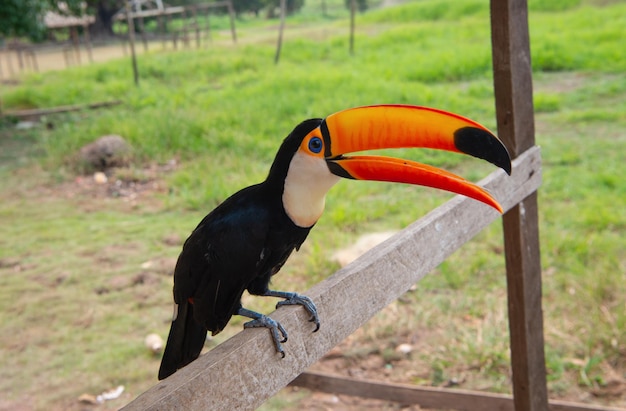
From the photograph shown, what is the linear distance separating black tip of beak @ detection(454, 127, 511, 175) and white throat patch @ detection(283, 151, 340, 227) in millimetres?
266

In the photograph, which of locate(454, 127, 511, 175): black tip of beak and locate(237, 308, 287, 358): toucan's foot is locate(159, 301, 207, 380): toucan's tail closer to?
locate(237, 308, 287, 358): toucan's foot

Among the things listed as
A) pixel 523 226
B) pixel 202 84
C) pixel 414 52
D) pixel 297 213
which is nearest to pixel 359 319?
pixel 297 213

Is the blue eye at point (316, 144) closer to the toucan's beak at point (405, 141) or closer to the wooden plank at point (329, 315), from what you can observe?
the toucan's beak at point (405, 141)

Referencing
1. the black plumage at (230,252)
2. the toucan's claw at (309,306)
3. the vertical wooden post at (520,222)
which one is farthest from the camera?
the vertical wooden post at (520,222)

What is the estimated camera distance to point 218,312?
5.29 ft

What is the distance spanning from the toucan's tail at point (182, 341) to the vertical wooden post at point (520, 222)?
1.10 meters

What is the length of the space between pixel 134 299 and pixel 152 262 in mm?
470

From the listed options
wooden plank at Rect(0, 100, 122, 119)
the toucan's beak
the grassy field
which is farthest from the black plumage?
wooden plank at Rect(0, 100, 122, 119)

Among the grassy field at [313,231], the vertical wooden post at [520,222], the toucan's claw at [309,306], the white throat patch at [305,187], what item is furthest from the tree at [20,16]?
the toucan's claw at [309,306]

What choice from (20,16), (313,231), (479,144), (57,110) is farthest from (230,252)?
(20,16)

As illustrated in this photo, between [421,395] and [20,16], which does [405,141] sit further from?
[20,16]

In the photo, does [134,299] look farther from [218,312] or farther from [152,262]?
[218,312]

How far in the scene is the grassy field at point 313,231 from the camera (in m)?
3.25

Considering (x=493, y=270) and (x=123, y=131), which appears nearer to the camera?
(x=493, y=270)
